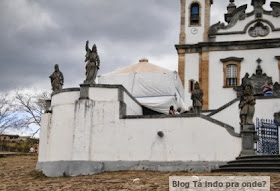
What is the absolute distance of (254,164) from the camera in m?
13.4

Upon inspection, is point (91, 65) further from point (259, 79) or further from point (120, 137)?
point (259, 79)

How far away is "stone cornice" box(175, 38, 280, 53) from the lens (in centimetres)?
3014

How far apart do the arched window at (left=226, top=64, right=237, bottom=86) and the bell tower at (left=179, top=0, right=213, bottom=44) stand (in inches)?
107

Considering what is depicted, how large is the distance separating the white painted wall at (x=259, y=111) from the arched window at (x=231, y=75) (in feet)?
27.8

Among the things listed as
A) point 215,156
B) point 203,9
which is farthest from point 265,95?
point 203,9

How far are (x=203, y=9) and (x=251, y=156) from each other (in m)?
19.7

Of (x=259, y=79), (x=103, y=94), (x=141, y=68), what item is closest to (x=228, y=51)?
(x=259, y=79)

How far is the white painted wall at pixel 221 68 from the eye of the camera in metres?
29.9

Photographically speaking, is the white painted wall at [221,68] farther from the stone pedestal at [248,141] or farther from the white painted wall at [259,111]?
the stone pedestal at [248,141]

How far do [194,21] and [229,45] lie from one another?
341 centimetres

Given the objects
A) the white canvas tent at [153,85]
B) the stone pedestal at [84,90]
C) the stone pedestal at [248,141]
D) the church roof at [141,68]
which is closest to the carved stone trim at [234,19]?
the church roof at [141,68]

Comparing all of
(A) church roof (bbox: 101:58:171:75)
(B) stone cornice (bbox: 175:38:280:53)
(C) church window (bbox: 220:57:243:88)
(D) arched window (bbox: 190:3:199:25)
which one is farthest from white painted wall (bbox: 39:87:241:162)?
(D) arched window (bbox: 190:3:199:25)

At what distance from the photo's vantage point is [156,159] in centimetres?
1590

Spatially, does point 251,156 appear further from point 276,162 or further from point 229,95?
point 229,95
